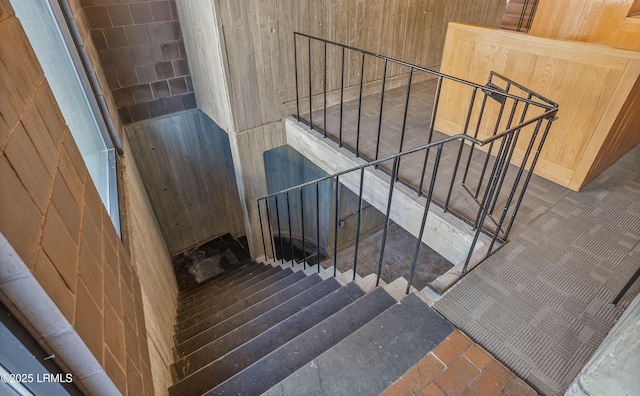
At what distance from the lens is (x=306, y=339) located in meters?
2.05

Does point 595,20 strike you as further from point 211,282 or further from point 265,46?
point 211,282

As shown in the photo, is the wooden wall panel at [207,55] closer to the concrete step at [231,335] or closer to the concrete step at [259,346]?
the concrete step at [231,335]

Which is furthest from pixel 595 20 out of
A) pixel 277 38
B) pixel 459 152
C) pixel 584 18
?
pixel 277 38

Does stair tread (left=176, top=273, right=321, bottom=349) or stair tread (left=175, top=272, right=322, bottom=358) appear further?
stair tread (left=176, top=273, right=321, bottom=349)

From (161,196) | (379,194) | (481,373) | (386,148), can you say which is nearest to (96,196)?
(481,373)

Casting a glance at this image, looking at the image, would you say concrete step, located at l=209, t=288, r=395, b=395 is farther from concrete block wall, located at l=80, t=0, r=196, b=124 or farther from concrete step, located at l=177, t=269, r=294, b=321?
concrete block wall, located at l=80, t=0, r=196, b=124

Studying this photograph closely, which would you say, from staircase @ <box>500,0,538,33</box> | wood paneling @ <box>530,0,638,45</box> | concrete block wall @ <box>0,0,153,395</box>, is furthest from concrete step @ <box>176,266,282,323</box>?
staircase @ <box>500,0,538,33</box>

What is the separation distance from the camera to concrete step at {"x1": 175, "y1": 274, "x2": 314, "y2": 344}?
298 cm

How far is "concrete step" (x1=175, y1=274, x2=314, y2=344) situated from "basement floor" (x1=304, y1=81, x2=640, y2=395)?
1.48m

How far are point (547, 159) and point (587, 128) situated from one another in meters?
0.40

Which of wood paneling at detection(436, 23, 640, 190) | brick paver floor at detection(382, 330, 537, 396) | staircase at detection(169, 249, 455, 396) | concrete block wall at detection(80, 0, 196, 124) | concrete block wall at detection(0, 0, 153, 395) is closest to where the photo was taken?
concrete block wall at detection(0, 0, 153, 395)

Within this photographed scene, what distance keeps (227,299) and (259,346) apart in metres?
1.35

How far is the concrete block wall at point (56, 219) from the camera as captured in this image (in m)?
0.78

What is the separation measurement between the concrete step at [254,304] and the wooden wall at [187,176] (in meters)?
2.31
